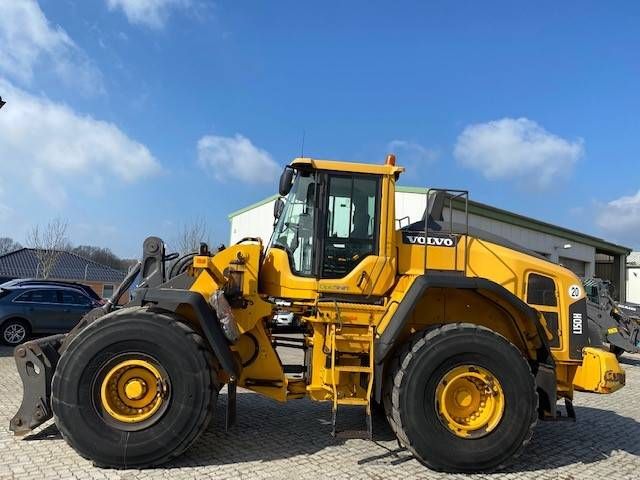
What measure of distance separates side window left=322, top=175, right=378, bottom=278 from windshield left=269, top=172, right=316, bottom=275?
19 centimetres

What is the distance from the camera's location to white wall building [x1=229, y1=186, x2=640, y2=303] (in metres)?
21.9

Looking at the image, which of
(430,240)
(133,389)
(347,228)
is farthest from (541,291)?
(133,389)

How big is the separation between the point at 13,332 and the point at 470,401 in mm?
11899

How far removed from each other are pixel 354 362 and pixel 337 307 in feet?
2.04

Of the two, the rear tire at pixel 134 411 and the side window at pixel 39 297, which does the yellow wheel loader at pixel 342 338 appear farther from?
the side window at pixel 39 297

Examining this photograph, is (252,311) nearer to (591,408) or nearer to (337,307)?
(337,307)

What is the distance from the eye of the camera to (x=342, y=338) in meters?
5.71

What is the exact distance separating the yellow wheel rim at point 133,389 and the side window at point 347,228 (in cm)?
202

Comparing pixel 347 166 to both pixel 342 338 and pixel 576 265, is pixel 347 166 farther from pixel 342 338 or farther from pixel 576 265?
pixel 576 265

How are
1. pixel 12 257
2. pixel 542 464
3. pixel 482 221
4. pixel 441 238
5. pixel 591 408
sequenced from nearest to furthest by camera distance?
pixel 542 464 < pixel 441 238 < pixel 591 408 < pixel 482 221 < pixel 12 257

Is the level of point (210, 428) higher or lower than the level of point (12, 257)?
lower

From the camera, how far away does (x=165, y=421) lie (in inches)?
198

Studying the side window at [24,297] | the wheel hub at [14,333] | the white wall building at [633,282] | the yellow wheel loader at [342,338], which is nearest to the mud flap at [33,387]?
the yellow wheel loader at [342,338]

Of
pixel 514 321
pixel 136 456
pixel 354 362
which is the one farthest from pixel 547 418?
pixel 136 456
